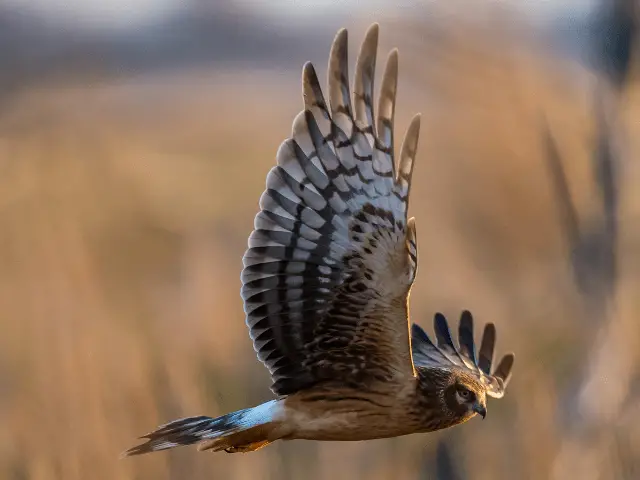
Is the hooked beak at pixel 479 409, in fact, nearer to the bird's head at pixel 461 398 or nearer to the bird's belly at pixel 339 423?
the bird's head at pixel 461 398

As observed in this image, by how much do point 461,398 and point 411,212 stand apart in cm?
338

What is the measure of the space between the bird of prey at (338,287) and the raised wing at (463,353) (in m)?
0.43

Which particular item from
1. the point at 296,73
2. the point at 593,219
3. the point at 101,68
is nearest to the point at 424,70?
the point at 593,219

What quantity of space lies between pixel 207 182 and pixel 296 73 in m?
1.52

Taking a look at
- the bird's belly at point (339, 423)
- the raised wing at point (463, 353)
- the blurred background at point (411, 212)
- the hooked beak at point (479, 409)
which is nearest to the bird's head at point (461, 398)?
the hooked beak at point (479, 409)

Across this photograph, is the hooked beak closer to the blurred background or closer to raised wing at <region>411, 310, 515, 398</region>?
raised wing at <region>411, 310, 515, 398</region>

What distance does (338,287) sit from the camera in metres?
2.74

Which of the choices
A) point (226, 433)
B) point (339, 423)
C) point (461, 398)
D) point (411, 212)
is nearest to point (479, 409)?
point (461, 398)

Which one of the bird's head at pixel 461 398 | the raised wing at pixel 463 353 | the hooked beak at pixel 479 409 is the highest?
the raised wing at pixel 463 353

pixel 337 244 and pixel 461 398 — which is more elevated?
pixel 337 244

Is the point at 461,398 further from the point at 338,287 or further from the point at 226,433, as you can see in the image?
the point at 226,433

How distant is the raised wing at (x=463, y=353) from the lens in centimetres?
361

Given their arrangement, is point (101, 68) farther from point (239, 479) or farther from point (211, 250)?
point (239, 479)

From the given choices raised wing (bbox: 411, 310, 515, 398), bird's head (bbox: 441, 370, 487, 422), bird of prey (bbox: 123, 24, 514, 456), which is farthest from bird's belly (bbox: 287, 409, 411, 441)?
raised wing (bbox: 411, 310, 515, 398)
